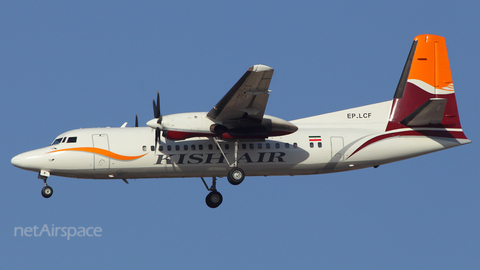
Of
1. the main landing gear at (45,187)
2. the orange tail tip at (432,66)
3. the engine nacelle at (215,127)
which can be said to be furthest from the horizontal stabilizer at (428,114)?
A: the main landing gear at (45,187)

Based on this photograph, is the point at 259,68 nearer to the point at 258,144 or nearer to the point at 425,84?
the point at 258,144

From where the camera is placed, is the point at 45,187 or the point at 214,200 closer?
the point at 45,187

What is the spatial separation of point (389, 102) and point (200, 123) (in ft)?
25.2

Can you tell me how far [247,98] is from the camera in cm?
1683

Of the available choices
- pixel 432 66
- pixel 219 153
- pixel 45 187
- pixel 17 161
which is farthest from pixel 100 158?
pixel 432 66

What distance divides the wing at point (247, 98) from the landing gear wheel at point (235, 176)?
1.93m

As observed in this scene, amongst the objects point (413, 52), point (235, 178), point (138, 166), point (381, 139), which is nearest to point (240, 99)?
point (235, 178)

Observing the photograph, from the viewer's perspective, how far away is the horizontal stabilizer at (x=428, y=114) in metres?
18.9

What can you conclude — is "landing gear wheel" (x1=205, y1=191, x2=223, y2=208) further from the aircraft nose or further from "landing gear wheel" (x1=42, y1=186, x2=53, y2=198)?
the aircraft nose

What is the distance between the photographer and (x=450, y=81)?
20.8 m

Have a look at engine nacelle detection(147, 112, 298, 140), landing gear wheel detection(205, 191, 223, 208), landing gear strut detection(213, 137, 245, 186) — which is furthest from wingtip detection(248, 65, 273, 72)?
landing gear wheel detection(205, 191, 223, 208)

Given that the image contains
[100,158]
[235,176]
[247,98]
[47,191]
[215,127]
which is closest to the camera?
[247,98]

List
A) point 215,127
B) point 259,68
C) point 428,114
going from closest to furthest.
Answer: point 259,68, point 215,127, point 428,114

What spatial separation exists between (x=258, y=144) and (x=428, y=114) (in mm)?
6141
